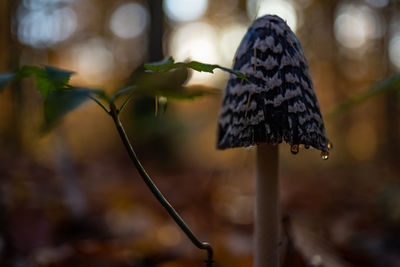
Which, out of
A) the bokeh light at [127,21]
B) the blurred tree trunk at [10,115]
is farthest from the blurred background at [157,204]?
the bokeh light at [127,21]

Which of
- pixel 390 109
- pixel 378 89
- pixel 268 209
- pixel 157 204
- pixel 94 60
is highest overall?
pixel 94 60

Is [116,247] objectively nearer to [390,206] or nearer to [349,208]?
[390,206]

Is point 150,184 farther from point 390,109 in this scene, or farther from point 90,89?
point 390,109

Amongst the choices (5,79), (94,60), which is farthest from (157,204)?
(94,60)

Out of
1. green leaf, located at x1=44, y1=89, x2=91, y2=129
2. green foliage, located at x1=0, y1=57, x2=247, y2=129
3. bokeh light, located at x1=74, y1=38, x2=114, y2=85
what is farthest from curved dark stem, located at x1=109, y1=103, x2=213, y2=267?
bokeh light, located at x1=74, y1=38, x2=114, y2=85

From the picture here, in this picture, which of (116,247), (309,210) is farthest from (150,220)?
(309,210)
